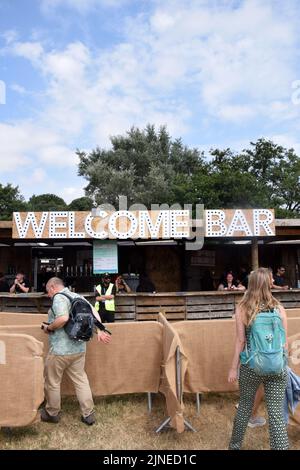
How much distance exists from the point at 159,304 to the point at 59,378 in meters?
4.75

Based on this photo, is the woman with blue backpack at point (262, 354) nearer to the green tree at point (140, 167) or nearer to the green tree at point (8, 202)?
the green tree at point (140, 167)

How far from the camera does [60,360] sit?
14.0 ft

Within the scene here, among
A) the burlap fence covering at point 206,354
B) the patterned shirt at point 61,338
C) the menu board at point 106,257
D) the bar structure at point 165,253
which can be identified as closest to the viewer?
the patterned shirt at point 61,338

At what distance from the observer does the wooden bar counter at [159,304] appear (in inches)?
348

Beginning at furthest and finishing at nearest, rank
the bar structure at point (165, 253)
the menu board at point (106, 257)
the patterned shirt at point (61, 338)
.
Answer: the menu board at point (106, 257), the bar structure at point (165, 253), the patterned shirt at point (61, 338)

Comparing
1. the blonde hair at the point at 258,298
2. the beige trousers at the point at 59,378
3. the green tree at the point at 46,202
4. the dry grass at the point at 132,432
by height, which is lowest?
the dry grass at the point at 132,432

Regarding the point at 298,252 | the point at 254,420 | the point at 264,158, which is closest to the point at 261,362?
the point at 254,420

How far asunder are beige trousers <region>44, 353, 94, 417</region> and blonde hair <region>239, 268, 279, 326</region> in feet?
6.60

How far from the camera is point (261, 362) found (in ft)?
10.2

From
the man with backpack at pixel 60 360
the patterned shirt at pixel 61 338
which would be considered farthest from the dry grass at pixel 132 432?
the patterned shirt at pixel 61 338

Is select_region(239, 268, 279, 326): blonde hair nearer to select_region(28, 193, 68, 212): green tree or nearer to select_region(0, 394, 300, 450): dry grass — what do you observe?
select_region(0, 394, 300, 450): dry grass

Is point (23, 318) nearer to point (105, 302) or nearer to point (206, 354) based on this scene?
point (105, 302)

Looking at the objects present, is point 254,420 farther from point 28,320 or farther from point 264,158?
point 264,158

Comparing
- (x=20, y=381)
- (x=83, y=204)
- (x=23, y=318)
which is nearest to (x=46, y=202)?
(x=83, y=204)
